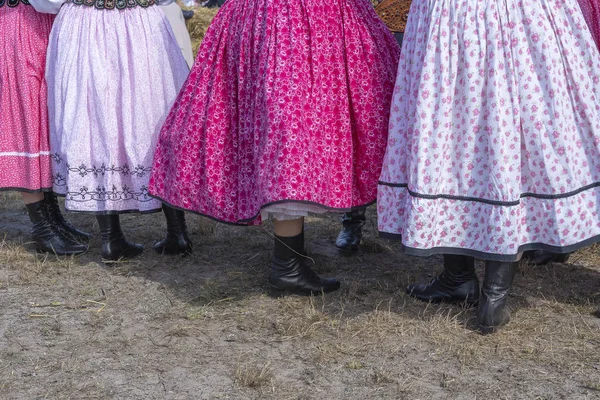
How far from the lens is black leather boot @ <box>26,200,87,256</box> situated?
3.82 metres

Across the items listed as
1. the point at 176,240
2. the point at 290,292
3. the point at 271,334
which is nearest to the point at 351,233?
the point at 290,292

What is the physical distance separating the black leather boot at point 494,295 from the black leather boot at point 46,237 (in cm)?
205

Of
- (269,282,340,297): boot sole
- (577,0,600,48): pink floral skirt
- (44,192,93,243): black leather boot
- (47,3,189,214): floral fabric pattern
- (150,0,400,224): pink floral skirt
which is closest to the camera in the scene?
(150,0,400,224): pink floral skirt

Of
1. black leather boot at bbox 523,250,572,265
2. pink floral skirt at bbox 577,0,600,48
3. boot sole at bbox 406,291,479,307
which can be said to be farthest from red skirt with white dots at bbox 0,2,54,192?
pink floral skirt at bbox 577,0,600,48

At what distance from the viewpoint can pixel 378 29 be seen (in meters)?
3.11

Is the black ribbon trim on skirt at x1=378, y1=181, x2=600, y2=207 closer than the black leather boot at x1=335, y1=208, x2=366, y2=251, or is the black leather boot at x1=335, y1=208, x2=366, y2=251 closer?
the black ribbon trim on skirt at x1=378, y1=181, x2=600, y2=207

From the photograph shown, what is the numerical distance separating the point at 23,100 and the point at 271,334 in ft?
5.74

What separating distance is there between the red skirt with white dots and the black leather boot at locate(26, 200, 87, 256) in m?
0.17

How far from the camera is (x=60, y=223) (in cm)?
408

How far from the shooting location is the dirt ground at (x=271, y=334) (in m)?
2.42

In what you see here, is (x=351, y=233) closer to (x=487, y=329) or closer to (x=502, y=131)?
(x=487, y=329)

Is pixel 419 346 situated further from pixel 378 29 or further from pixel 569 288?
pixel 378 29

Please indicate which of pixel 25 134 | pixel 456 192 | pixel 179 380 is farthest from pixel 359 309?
pixel 25 134

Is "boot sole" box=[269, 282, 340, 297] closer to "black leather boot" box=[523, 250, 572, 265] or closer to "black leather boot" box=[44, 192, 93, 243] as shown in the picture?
"black leather boot" box=[523, 250, 572, 265]
